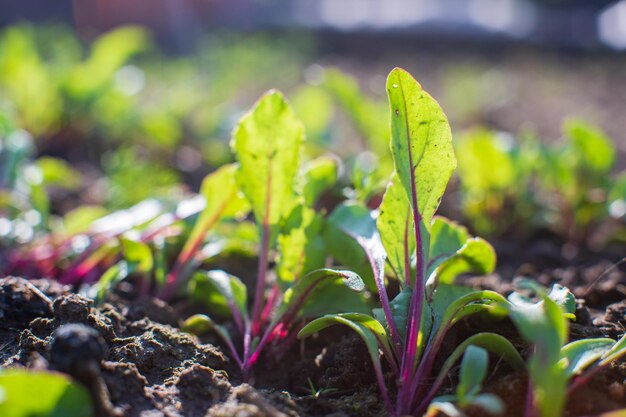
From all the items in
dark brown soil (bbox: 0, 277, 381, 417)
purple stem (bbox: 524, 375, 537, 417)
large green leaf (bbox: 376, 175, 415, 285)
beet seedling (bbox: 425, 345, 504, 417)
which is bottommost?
dark brown soil (bbox: 0, 277, 381, 417)

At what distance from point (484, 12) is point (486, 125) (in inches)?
330

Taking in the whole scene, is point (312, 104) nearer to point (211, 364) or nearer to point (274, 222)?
point (274, 222)

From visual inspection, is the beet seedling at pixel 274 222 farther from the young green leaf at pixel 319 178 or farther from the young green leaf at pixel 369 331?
the young green leaf at pixel 369 331

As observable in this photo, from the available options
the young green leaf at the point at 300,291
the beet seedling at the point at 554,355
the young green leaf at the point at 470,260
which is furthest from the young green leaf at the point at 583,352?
the young green leaf at the point at 300,291

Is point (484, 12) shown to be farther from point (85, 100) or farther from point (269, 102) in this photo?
point (269, 102)

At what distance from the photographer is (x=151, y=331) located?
1.46 m

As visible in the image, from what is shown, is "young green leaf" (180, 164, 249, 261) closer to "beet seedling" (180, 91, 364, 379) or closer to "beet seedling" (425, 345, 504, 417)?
"beet seedling" (180, 91, 364, 379)

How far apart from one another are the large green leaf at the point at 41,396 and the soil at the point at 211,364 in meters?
0.07

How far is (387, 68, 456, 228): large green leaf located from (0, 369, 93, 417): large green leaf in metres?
0.72

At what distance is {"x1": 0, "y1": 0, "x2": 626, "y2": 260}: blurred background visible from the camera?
7.82ft

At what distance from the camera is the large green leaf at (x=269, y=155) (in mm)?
1523

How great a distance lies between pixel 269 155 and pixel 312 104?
162cm

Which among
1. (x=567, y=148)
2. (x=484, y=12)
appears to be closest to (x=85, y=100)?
(x=567, y=148)

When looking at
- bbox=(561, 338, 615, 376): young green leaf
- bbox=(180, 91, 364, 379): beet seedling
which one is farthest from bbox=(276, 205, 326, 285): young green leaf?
bbox=(561, 338, 615, 376): young green leaf
